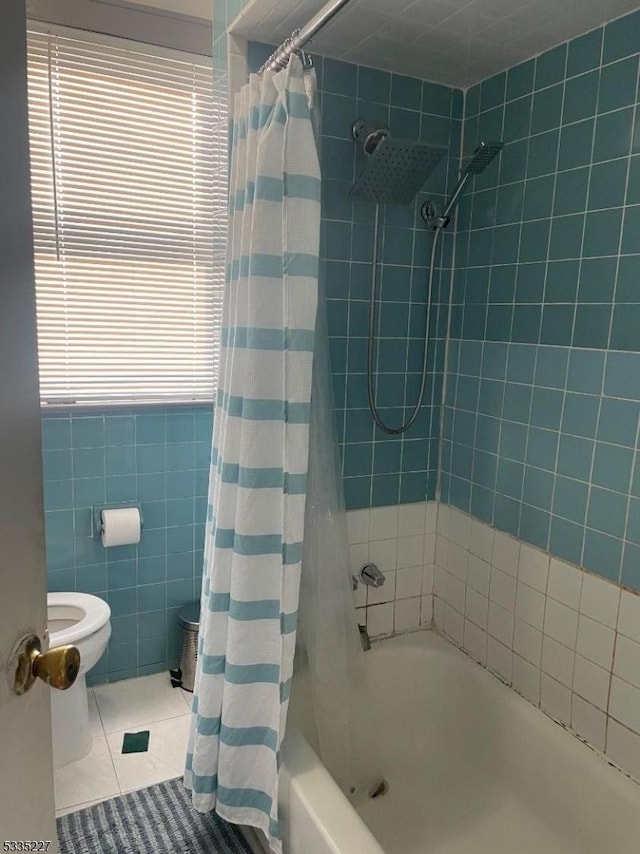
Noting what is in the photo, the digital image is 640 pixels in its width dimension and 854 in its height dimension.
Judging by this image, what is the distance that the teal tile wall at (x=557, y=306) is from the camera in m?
1.53

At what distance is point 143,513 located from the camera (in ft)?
7.58

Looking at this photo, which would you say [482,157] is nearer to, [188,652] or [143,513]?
[143,513]

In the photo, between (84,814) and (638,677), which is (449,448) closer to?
(638,677)

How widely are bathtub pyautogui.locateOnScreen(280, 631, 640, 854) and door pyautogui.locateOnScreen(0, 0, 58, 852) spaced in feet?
2.63

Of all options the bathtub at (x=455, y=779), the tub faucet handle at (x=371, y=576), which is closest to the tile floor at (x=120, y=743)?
the bathtub at (x=455, y=779)

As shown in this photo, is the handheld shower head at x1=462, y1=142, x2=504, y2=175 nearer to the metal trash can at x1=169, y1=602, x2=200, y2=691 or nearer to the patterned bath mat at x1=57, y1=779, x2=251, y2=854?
the metal trash can at x1=169, y1=602, x2=200, y2=691

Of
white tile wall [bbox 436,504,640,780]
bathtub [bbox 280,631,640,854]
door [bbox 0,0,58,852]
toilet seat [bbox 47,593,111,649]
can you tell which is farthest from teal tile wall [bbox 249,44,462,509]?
door [bbox 0,0,58,852]

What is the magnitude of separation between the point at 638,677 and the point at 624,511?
1.38 ft

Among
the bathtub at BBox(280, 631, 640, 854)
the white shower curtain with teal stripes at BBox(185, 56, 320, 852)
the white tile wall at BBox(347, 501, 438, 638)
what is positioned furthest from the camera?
the white tile wall at BBox(347, 501, 438, 638)

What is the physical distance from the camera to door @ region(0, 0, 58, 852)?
0.67m

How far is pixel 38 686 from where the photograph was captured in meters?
0.80

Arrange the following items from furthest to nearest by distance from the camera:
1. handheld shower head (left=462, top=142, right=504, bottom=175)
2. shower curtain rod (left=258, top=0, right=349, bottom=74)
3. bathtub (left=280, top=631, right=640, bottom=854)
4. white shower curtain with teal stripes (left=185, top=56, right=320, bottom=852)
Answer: handheld shower head (left=462, top=142, right=504, bottom=175) < bathtub (left=280, top=631, right=640, bottom=854) < white shower curtain with teal stripes (left=185, top=56, right=320, bottom=852) < shower curtain rod (left=258, top=0, right=349, bottom=74)

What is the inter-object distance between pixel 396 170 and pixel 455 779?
1955 mm

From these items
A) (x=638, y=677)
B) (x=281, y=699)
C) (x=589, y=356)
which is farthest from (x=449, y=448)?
(x=281, y=699)
